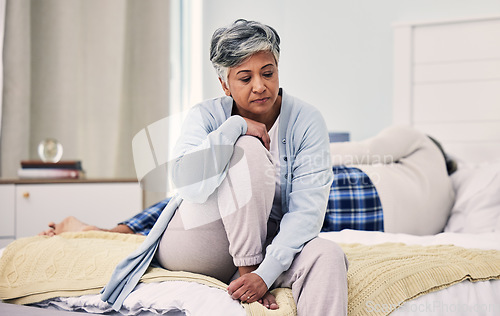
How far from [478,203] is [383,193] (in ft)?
1.16

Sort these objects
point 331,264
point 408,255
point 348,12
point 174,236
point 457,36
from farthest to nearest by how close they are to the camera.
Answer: point 348,12, point 457,36, point 408,255, point 174,236, point 331,264

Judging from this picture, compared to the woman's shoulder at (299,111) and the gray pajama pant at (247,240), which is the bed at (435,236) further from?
the woman's shoulder at (299,111)

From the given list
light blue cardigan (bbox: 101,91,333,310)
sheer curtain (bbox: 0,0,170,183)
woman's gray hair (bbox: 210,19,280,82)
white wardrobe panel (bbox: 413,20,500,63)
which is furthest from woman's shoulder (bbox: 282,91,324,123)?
sheer curtain (bbox: 0,0,170,183)

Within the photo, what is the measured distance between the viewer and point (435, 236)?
1.84 meters

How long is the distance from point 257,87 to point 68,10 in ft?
7.33

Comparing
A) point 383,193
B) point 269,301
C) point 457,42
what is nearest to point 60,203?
point 383,193

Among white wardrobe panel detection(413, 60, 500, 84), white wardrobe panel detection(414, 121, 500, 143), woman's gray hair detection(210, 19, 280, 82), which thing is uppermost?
white wardrobe panel detection(413, 60, 500, 84)

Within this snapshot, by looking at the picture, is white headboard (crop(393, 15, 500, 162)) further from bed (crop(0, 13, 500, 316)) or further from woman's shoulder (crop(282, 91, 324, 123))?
woman's shoulder (crop(282, 91, 324, 123))

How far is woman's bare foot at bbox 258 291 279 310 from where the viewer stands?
1.03 meters

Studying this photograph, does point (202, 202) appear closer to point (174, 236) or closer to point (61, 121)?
point (174, 236)

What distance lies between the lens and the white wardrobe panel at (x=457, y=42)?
2.71 m

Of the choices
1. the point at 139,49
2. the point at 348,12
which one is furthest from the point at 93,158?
the point at 348,12

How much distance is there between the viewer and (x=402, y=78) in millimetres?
2855

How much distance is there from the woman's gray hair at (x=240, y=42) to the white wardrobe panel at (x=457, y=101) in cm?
182
